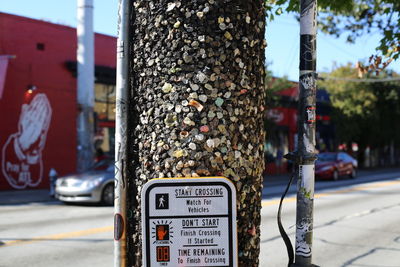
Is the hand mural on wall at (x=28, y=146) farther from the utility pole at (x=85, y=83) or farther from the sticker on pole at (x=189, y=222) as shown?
the sticker on pole at (x=189, y=222)

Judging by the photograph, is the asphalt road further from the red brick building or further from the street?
the red brick building

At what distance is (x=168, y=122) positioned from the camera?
2.32 meters

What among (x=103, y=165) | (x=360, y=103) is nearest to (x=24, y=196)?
(x=103, y=165)

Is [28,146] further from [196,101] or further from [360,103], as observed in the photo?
[360,103]

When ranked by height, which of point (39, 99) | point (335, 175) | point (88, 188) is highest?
point (39, 99)

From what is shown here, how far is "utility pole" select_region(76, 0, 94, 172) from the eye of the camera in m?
18.4

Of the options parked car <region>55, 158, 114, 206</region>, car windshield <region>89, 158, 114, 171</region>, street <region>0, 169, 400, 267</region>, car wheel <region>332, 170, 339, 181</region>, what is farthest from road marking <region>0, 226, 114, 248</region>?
car wheel <region>332, 170, 339, 181</region>

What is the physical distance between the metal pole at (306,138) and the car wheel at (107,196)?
452 inches

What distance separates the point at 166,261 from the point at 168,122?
0.63 meters

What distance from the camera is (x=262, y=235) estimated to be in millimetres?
9125

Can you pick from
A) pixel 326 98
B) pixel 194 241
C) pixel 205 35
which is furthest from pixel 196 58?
pixel 326 98

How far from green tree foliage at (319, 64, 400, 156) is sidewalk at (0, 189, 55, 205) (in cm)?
2381

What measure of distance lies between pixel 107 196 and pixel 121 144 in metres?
11.8

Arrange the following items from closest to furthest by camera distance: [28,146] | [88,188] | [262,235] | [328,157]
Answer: [262,235] < [88,188] < [28,146] < [328,157]
